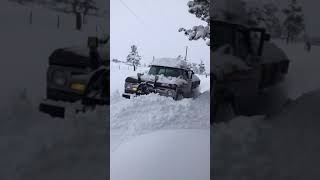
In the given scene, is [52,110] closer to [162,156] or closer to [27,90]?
[27,90]

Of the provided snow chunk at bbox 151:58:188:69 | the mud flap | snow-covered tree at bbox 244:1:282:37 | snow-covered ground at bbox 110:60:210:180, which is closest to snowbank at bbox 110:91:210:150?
snow-covered ground at bbox 110:60:210:180

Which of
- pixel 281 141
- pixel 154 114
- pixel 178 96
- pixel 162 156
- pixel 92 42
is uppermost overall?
pixel 92 42

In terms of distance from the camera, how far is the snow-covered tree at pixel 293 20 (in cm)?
300

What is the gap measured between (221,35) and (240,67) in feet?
0.85

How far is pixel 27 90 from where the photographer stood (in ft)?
9.77

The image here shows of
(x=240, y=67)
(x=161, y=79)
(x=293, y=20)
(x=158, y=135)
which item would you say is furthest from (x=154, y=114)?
(x=293, y=20)

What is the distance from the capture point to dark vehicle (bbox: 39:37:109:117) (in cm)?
306

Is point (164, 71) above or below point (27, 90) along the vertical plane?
above

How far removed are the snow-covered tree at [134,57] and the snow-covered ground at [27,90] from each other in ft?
1.23

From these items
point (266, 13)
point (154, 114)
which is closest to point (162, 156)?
point (154, 114)

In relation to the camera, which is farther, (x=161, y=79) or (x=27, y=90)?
(x=161, y=79)

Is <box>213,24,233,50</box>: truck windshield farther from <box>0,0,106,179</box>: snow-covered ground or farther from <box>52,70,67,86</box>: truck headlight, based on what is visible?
<box>52,70,67,86</box>: truck headlight

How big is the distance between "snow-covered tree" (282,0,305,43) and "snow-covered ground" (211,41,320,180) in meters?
0.08

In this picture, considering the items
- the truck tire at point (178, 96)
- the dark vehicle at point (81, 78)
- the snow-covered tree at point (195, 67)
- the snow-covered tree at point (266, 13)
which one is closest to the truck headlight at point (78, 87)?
the dark vehicle at point (81, 78)
